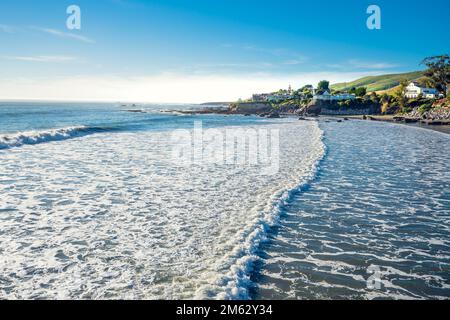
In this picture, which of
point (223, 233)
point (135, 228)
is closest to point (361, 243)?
point (223, 233)

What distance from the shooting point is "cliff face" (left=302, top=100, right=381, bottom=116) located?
123 meters

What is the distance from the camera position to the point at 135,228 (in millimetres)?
9320

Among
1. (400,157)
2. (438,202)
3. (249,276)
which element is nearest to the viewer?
(249,276)

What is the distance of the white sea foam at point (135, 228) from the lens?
6.35 metres

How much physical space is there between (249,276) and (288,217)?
13.1 feet

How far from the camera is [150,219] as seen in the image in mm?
10117

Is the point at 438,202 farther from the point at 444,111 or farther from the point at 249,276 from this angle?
the point at 444,111

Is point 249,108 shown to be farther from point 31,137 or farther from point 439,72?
point 31,137

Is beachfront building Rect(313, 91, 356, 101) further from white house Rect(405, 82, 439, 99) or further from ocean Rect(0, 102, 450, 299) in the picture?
ocean Rect(0, 102, 450, 299)

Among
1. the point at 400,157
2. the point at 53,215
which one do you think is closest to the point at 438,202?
the point at 400,157

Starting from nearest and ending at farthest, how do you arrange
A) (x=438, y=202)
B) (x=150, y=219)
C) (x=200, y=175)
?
(x=150, y=219) < (x=438, y=202) < (x=200, y=175)

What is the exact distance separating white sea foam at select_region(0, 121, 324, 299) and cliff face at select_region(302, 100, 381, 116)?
116 metres
